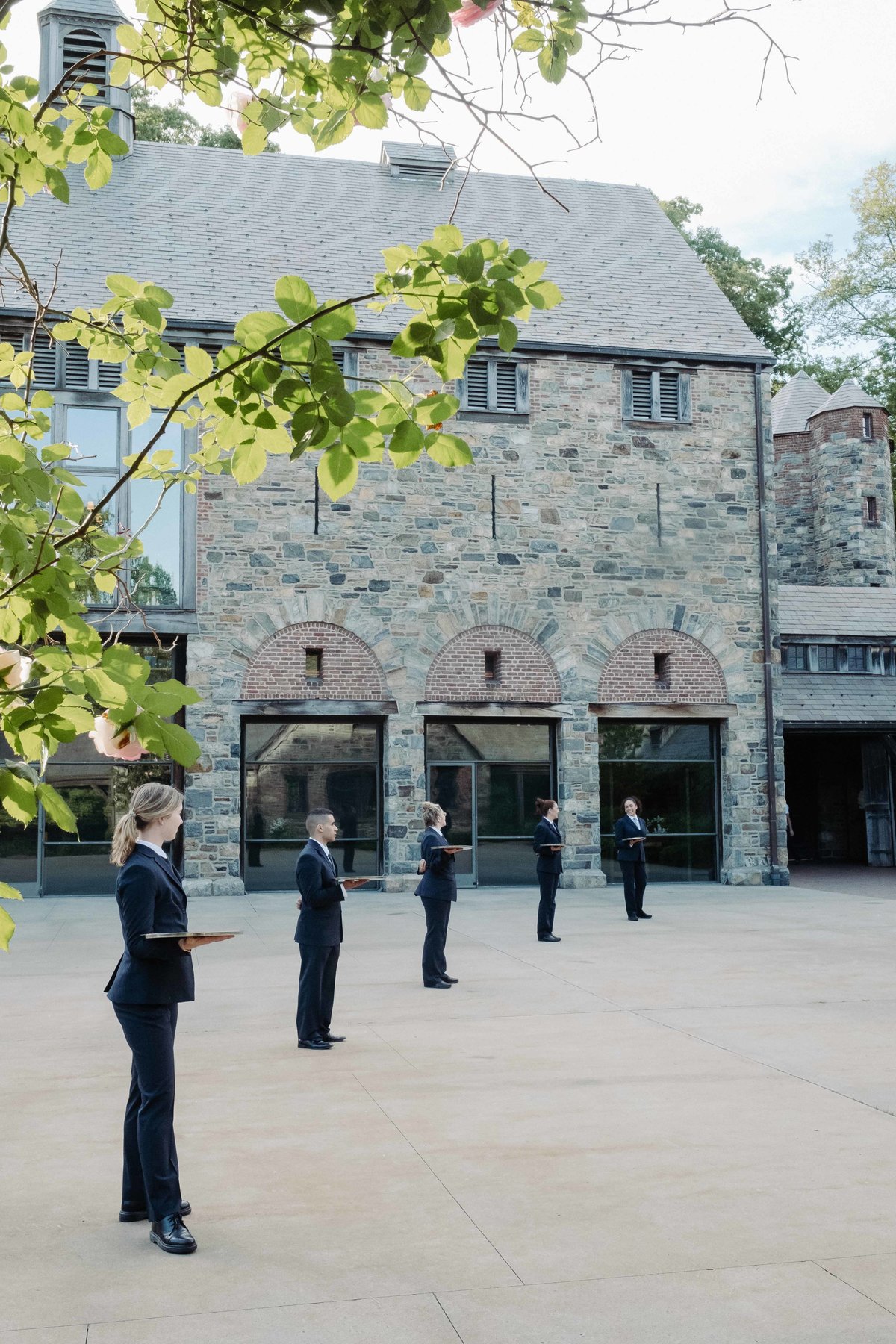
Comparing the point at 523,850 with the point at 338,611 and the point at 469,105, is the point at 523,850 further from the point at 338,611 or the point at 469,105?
the point at 469,105

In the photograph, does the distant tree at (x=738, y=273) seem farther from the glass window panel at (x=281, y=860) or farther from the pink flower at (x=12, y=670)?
the pink flower at (x=12, y=670)

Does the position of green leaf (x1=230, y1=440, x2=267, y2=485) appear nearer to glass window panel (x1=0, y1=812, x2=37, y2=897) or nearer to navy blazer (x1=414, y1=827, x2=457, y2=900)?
navy blazer (x1=414, y1=827, x2=457, y2=900)

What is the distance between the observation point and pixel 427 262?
2994mm

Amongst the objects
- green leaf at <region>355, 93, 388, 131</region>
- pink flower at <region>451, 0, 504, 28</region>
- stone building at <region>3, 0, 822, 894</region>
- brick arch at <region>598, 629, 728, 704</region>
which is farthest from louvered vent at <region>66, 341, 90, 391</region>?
pink flower at <region>451, 0, 504, 28</region>

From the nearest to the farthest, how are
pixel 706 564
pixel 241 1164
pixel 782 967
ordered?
pixel 241 1164 < pixel 782 967 < pixel 706 564

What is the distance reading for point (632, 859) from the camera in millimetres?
15641

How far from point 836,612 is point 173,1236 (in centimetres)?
2325

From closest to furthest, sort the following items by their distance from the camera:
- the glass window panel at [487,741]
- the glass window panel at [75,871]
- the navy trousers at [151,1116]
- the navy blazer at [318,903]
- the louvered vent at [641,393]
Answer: the navy trousers at [151,1116] < the navy blazer at [318,903] < the glass window panel at [75,871] < the glass window panel at [487,741] < the louvered vent at [641,393]

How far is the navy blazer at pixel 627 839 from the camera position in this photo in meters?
15.7

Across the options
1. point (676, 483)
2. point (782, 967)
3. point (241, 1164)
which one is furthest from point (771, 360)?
point (241, 1164)

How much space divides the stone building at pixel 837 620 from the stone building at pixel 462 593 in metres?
3.14

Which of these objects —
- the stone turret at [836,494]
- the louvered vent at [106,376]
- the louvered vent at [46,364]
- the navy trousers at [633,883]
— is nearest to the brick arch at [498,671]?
the navy trousers at [633,883]

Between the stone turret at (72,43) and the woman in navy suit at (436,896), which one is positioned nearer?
the woman in navy suit at (436,896)

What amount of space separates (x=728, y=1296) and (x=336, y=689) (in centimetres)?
1553
